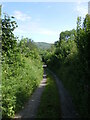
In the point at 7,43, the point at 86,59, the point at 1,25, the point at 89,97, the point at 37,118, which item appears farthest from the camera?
the point at 7,43

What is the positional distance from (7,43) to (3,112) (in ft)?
12.3

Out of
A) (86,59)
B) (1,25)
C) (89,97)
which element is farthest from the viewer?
(1,25)

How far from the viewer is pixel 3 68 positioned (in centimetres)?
859

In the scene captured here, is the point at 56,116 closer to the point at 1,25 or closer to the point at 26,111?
the point at 26,111

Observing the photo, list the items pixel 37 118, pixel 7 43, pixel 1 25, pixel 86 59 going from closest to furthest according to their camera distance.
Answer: pixel 86 59 < pixel 37 118 < pixel 1 25 < pixel 7 43

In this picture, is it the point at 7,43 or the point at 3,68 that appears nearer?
the point at 3,68

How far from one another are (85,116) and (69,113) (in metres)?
2.54

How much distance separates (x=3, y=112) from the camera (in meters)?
7.21

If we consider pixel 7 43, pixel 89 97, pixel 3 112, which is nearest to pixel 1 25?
pixel 7 43

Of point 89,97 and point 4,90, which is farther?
point 4,90

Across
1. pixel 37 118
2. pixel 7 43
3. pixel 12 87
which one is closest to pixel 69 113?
pixel 37 118

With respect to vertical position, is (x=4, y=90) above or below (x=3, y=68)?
below

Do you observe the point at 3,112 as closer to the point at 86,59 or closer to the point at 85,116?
the point at 85,116

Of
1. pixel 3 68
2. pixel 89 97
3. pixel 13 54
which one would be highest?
pixel 13 54
